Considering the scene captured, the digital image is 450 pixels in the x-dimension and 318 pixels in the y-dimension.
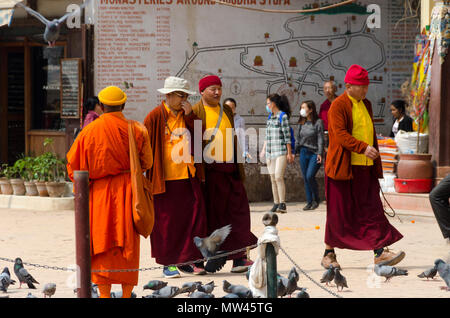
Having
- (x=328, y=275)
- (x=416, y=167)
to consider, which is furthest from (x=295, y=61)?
(x=328, y=275)

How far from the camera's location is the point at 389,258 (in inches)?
307

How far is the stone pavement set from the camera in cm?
683

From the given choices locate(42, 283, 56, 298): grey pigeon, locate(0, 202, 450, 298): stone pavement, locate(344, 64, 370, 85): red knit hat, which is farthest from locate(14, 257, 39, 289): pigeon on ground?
locate(344, 64, 370, 85): red knit hat

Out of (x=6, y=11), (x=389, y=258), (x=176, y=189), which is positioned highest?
(x=6, y=11)

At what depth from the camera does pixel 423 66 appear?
12.1 metres

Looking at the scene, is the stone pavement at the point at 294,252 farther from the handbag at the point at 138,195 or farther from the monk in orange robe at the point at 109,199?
the handbag at the point at 138,195

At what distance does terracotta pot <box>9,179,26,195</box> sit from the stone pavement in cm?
56

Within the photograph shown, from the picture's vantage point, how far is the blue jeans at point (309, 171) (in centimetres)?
1246

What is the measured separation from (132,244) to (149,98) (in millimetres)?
7503

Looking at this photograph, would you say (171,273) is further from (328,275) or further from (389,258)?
(389,258)

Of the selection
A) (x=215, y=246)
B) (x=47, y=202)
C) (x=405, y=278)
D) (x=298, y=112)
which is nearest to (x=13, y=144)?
(x=47, y=202)

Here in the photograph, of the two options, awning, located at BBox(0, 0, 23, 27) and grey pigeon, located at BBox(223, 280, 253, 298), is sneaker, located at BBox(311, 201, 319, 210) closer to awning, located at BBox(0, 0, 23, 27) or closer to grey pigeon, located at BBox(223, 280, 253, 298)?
awning, located at BBox(0, 0, 23, 27)

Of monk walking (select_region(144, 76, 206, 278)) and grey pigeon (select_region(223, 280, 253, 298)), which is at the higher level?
monk walking (select_region(144, 76, 206, 278))

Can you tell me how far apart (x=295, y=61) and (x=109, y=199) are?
8.31 meters
